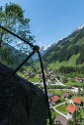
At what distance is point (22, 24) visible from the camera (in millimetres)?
19484

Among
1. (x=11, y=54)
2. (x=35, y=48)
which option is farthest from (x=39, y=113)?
(x=11, y=54)

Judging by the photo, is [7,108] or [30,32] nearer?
[7,108]

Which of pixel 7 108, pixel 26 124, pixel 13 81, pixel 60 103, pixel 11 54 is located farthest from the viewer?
pixel 60 103

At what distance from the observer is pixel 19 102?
6617 millimetres

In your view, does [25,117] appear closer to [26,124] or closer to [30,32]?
[26,124]

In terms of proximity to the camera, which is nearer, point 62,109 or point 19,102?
point 19,102

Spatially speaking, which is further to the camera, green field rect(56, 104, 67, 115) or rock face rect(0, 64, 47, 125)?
green field rect(56, 104, 67, 115)

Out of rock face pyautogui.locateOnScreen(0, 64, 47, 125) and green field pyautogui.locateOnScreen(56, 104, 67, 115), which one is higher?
green field pyautogui.locateOnScreen(56, 104, 67, 115)

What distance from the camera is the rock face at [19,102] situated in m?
6.16

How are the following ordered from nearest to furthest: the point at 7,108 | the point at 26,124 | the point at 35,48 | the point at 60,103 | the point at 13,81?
the point at 35,48, the point at 7,108, the point at 26,124, the point at 13,81, the point at 60,103

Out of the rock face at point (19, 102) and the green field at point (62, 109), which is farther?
the green field at point (62, 109)

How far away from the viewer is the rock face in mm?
6155

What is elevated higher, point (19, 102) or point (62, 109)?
point (62, 109)

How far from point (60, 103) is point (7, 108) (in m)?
110
